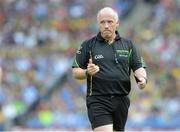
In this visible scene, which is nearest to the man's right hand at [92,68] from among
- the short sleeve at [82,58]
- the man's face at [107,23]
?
the short sleeve at [82,58]

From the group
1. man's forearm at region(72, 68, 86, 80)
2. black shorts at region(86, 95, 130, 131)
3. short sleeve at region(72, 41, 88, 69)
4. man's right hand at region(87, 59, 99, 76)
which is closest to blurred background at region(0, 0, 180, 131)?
black shorts at region(86, 95, 130, 131)

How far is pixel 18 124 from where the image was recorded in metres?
19.6

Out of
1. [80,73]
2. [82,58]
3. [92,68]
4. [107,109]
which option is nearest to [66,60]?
[82,58]

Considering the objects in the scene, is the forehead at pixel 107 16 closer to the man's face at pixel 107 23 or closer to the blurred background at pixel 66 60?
the man's face at pixel 107 23

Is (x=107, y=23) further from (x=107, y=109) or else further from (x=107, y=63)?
(x=107, y=109)

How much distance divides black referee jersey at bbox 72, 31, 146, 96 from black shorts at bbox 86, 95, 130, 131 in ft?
0.26

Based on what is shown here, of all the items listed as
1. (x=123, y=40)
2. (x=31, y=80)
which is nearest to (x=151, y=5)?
(x=31, y=80)

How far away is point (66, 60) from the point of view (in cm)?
2053

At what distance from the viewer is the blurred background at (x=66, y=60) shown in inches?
763

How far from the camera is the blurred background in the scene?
1939 centimetres

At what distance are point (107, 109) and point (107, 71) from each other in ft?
1.63

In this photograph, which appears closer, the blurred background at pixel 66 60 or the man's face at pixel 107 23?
the man's face at pixel 107 23

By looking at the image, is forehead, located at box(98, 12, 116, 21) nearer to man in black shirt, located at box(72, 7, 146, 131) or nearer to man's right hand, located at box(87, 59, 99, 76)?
man in black shirt, located at box(72, 7, 146, 131)

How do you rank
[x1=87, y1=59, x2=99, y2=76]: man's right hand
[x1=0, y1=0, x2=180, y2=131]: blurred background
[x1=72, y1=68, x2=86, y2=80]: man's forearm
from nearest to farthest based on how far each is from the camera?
[x1=87, y1=59, x2=99, y2=76]: man's right hand
[x1=72, y1=68, x2=86, y2=80]: man's forearm
[x1=0, y1=0, x2=180, y2=131]: blurred background
